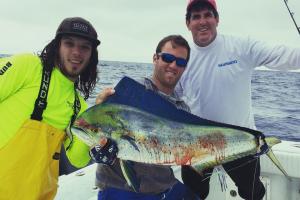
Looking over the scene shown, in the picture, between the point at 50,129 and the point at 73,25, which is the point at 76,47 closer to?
the point at 73,25

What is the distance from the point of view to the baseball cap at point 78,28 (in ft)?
9.05

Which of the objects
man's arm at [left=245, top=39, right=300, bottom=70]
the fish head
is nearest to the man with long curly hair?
the fish head

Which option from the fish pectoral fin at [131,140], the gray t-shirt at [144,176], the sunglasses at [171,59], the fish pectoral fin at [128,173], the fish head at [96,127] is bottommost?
the gray t-shirt at [144,176]

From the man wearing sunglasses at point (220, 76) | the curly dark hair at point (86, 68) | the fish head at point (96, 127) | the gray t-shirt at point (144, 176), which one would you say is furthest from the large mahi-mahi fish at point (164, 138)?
the man wearing sunglasses at point (220, 76)

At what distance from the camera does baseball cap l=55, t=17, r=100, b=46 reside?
9.05 feet

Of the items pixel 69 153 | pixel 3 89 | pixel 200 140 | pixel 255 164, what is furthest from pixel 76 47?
pixel 255 164

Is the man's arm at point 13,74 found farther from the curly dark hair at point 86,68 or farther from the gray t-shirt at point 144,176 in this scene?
the gray t-shirt at point 144,176

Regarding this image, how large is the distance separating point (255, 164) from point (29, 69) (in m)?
2.21

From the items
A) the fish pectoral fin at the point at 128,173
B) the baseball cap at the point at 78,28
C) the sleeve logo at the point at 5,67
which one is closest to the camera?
the fish pectoral fin at the point at 128,173

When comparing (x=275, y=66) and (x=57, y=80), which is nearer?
(x=57, y=80)

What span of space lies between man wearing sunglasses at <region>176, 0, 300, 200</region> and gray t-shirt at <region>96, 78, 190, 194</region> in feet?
1.66

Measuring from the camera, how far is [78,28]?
9.09 feet

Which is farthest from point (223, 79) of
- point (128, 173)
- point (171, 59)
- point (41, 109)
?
point (41, 109)

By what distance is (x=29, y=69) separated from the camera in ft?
8.69
